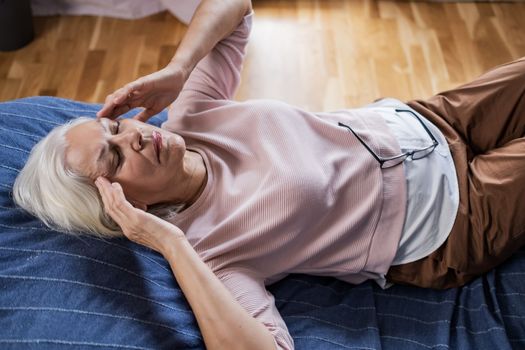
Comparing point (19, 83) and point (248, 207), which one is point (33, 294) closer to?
point (248, 207)

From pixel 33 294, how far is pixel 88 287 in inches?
4.6

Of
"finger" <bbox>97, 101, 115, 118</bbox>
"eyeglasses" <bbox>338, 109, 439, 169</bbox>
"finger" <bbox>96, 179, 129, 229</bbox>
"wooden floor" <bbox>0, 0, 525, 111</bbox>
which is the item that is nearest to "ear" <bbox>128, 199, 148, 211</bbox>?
"finger" <bbox>96, 179, 129, 229</bbox>

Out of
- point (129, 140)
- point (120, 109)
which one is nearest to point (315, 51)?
point (120, 109)

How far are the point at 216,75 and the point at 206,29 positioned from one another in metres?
0.14

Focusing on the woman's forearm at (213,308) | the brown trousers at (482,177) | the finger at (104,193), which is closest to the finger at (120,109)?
the finger at (104,193)

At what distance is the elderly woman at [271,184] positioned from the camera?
1.56 metres

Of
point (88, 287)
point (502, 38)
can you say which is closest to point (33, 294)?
point (88, 287)

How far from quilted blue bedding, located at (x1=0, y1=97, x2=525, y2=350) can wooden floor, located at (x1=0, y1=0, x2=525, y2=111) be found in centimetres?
109

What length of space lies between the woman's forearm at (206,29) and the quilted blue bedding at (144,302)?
1.44 feet

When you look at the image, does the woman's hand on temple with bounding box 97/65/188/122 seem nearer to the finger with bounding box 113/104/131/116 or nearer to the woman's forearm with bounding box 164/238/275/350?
the finger with bounding box 113/104/131/116

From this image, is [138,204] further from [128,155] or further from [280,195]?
[280,195]

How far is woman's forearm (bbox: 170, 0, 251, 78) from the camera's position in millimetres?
1774

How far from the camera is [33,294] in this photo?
1.43 m

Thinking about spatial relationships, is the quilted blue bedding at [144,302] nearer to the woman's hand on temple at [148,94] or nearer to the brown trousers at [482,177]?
the brown trousers at [482,177]
